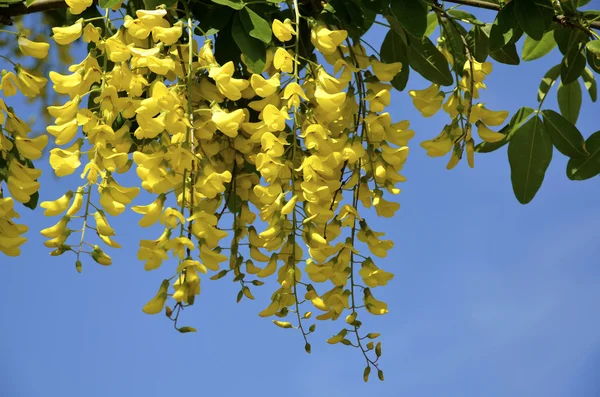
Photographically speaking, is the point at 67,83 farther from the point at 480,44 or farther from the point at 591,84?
the point at 591,84

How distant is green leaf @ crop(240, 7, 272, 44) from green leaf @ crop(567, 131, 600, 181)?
1.76 feet

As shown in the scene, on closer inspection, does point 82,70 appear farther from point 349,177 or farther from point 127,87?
point 349,177

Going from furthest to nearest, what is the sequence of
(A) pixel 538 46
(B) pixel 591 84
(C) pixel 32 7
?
(B) pixel 591 84 < (A) pixel 538 46 < (C) pixel 32 7

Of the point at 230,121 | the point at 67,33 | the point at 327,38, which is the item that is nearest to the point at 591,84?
the point at 327,38

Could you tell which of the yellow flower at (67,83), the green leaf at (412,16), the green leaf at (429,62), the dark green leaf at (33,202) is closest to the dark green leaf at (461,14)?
the green leaf at (429,62)

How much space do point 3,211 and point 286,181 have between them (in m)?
0.36

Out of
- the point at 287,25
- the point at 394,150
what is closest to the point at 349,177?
the point at 394,150

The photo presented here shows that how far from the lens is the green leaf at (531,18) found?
1.00m

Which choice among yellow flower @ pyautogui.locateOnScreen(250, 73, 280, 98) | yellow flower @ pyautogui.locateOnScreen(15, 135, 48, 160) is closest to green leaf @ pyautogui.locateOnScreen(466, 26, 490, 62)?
yellow flower @ pyautogui.locateOnScreen(250, 73, 280, 98)

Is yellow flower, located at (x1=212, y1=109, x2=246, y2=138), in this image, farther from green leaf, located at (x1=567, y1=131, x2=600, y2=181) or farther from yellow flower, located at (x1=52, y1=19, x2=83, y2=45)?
green leaf, located at (x1=567, y1=131, x2=600, y2=181)

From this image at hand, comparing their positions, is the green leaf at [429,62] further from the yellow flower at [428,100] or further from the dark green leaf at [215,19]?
the dark green leaf at [215,19]

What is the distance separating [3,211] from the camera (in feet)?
3.32

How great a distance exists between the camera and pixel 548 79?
4.35 feet

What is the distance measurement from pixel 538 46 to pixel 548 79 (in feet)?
0.20
